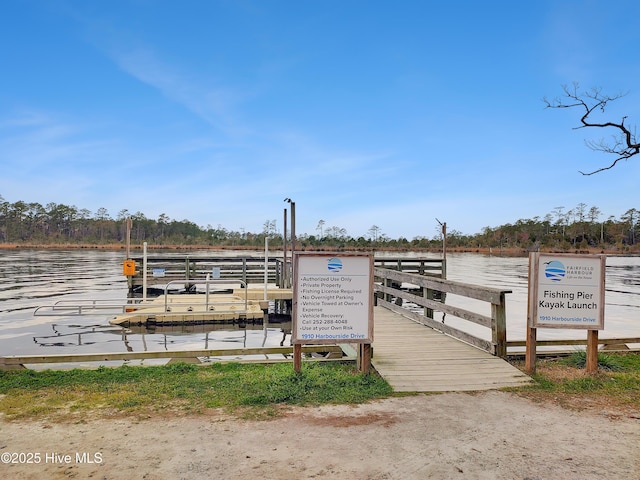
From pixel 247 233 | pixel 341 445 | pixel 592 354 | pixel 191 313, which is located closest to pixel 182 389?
pixel 341 445

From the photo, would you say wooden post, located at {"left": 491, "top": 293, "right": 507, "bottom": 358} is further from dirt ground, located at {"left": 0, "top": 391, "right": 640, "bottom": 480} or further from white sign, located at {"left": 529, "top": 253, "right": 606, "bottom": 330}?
dirt ground, located at {"left": 0, "top": 391, "right": 640, "bottom": 480}

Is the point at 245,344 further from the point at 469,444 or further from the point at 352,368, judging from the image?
the point at 469,444

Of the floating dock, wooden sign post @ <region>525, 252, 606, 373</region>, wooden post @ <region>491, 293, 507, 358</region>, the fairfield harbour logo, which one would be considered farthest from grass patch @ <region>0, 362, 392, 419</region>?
the floating dock

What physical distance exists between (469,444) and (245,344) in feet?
23.8

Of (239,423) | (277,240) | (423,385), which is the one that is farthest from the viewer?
(277,240)

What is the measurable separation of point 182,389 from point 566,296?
4.94 meters

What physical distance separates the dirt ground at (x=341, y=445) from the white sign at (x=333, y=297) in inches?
43.0

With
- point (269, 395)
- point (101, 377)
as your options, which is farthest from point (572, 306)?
point (101, 377)

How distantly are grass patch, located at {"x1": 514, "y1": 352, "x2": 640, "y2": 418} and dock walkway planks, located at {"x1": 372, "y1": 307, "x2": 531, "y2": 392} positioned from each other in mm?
370

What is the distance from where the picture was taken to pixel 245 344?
34.4ft

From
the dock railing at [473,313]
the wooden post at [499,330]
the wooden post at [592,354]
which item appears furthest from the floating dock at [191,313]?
the wooden post at [592,354]

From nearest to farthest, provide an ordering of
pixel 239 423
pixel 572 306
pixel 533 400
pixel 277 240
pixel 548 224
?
pixel 239 423 < pixel 533 400 < pixel 572 306 < pixel 277 240 < pixel 548 224

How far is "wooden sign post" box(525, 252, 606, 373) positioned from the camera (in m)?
6.09

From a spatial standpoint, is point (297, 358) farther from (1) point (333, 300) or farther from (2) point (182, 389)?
(2) point (182, 389)
